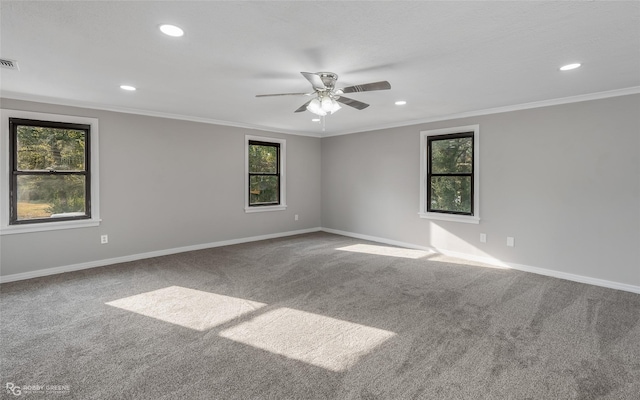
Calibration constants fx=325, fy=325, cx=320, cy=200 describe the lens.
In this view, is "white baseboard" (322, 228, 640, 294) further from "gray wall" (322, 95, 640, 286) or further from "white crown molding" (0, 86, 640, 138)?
"white crown molding" (0, 86, 640, 138)

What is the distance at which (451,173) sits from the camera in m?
5.45

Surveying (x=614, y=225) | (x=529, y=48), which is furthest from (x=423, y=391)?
(x=614, y=225)

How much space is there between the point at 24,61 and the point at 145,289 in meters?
2.51

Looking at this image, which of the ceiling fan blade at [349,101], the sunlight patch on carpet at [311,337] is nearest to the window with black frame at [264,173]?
the ceiling fan blade at [349,101]

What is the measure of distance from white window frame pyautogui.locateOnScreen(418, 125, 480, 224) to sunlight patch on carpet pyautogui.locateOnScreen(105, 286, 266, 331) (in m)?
3.54

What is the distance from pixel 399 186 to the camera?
6.12 metres

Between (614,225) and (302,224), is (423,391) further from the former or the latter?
(302,224)

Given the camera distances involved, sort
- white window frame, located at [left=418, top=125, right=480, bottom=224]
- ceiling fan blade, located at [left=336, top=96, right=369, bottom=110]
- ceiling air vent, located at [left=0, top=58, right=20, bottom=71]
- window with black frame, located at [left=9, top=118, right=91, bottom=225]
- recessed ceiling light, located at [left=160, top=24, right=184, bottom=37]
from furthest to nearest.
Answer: white window frame, located at [left=418, top=125, right=480, bottom=224], window with black frame, located at [left=9, top=118, right=91, bottom=225], ceiling fan blade, located at [left=336, top=96, right=369, bottom=110], ceiling air vent, located at [left=0, top=58, right=20, bottom=71], recessed ceiling light, located at [left=160, top=24, right=184, bottom=37]

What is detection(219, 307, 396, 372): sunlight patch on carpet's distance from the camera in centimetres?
237

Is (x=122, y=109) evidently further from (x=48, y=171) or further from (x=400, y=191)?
(x=400, y=191)

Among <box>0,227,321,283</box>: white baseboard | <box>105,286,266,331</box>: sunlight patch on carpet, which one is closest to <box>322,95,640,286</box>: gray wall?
<box>0,227,321,283</box>: white baseboard

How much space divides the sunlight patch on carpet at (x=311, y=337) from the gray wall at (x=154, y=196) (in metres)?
3.11

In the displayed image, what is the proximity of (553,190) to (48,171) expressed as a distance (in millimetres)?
6713

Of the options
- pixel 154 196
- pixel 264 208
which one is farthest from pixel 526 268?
pixel 154 196
